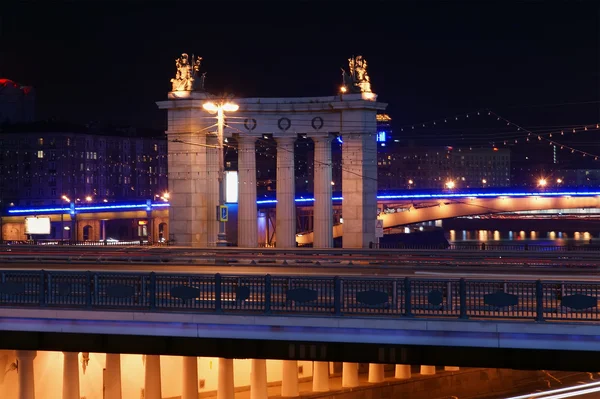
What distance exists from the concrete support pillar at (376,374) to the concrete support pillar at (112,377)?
1599 cm

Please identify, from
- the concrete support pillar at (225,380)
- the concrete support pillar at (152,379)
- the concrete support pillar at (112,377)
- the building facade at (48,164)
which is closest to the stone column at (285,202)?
the concrete support pillar at (225,380)

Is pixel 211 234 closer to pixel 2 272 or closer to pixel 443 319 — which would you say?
pixel 2 272

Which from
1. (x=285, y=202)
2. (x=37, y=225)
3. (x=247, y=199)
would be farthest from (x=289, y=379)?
(x=37, y=225)

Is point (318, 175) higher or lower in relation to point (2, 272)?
higher

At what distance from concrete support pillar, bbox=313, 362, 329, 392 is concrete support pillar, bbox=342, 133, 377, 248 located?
71.1ft

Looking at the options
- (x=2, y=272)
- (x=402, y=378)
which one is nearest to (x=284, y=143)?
(x=402, y=378)

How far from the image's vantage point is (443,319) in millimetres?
26500

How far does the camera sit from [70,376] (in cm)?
Result: 3547

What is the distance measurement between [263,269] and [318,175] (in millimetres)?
28070

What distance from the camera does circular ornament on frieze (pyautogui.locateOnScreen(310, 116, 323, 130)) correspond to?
2691 inches

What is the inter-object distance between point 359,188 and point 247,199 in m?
8.22

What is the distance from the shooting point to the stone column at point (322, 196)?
68938 mm

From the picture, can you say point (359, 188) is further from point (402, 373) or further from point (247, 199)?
point (402, 373)

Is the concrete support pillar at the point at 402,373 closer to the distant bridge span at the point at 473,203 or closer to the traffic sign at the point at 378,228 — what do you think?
the traffic sign at the point at 378,228
